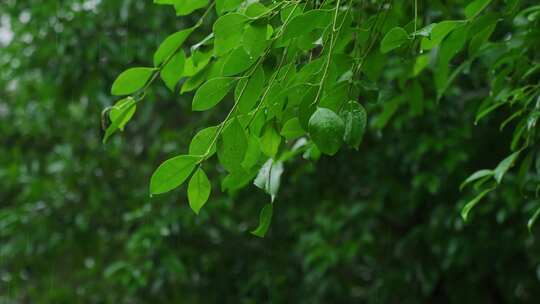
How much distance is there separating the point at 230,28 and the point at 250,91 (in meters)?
0.09

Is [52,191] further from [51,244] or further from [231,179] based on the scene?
[231,179]

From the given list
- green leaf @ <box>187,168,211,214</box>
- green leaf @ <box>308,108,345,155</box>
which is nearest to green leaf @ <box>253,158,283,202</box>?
green leaf @ <box>187,168,211,214</box>

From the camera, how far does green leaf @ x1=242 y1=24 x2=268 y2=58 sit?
106 centimetres

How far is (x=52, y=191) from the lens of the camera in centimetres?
373

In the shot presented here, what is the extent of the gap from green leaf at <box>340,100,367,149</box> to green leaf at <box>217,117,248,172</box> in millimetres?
144

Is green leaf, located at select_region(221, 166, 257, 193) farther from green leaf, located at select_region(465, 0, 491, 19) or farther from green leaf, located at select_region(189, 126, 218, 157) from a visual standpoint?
green leaf, located at select_region(465, 0, 491, 19)

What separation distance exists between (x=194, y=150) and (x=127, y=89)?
25cm

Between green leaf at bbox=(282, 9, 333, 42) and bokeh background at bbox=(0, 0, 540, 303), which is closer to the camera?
green leaf at bbox=(282, 9, 333, 42)

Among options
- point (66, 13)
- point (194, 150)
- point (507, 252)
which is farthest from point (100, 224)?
point (194, 150)

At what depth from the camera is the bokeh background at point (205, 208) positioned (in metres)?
3.14

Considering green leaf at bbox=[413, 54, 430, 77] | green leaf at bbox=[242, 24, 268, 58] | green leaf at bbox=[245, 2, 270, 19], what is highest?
green leaf at bbox=[245, 2, 270, 19]

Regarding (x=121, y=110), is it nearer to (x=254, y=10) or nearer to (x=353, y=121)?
(x=254, y=10)

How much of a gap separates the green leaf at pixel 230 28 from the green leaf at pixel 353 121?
0.61 feet

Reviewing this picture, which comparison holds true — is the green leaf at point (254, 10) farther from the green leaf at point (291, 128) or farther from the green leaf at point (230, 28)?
the green leaf at point (291, 128)
